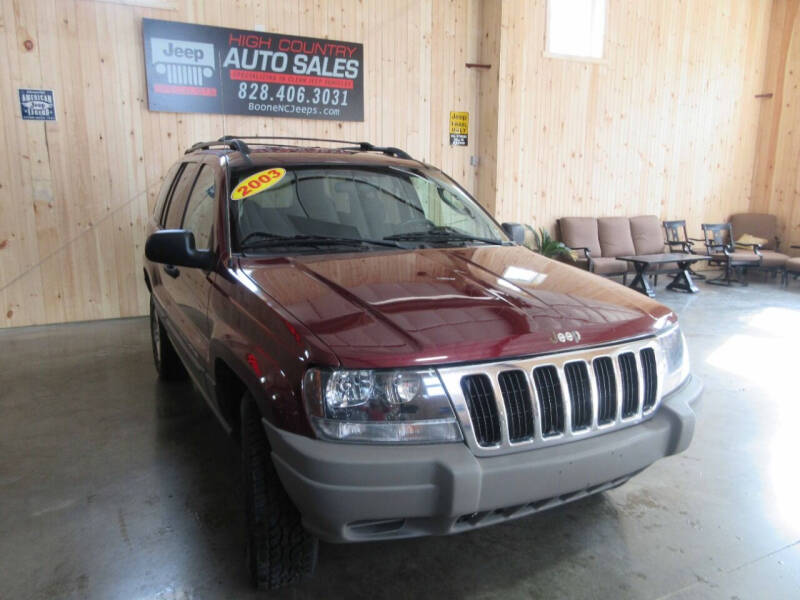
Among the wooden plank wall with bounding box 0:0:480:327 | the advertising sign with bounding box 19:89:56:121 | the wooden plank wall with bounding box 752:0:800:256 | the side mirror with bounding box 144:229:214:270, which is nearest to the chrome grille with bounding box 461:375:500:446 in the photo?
the side mirror with bounding box 144:229:214:270

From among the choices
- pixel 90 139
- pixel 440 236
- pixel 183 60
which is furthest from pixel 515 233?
pixel 90 139

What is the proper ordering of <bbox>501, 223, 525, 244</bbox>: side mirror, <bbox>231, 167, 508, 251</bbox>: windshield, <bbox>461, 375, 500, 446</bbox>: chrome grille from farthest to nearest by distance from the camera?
<bbox>501, 223, 525, 244</bbox>: side mirror
<bbox>231, 167, 508, 251</bbox>: windshield
<bbox>461, 375, 500, 446</bbox>: chrome grille

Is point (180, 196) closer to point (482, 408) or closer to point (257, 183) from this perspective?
point (257, 183)

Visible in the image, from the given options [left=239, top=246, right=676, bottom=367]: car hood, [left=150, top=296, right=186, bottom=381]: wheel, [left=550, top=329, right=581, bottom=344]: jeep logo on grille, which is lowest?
[left=150, top=296, right=186, bottom=381]: wheel

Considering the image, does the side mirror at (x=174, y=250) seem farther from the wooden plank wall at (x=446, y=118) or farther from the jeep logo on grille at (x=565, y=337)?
the wooden plank wall at (x=446, y=118)

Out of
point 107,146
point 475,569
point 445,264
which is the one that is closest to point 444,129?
point 107,146

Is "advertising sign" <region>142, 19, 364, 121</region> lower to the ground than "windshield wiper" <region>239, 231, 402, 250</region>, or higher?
higher

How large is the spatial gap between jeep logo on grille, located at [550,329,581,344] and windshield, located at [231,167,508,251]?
3.15 ft

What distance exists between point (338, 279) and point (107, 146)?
4669 mm

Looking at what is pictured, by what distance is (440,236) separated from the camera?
265 cm

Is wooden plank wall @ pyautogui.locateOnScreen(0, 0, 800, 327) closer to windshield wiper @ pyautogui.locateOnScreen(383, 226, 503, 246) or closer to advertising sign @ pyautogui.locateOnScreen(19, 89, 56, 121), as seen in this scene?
advertising sign @ pyautogui.locateOnScreen(19, 89, 56, 121)

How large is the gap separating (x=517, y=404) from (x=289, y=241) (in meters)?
1.19

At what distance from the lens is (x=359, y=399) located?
5.10 ft

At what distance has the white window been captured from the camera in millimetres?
7672
